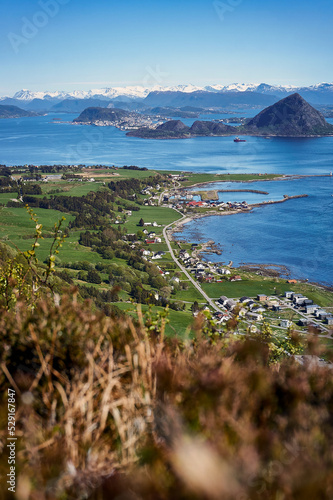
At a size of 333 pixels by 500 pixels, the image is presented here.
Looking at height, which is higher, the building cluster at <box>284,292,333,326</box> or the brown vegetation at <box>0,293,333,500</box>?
the brown vegetation at <box>0,293,333,500</box>

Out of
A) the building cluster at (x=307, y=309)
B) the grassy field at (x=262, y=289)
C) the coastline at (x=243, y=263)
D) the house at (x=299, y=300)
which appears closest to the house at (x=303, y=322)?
the building cluster at (x=307, y=309)

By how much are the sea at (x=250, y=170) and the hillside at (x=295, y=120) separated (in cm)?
920

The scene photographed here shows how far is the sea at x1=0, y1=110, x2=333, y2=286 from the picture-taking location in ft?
158

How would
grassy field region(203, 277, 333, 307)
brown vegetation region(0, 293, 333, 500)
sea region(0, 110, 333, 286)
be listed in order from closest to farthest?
brown vegetation region(0, 293, 333, 500)
grassy field region(203, 277, 333, 307)
sea region(0, 110, 333, 286)

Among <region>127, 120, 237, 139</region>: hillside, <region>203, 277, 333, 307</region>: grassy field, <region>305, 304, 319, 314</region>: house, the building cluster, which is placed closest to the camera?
the building cluster

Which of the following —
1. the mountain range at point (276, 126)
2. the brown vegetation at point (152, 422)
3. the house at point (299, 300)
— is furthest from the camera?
the mountain range at point (276, 126)

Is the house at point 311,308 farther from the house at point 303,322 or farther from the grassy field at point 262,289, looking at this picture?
the house at point 303,322

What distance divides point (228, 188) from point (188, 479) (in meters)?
86.0

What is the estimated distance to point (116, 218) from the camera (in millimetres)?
67375

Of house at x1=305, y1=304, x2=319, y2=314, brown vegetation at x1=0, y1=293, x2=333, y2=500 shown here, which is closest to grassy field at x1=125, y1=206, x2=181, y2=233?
house at x1=305, y1=304, x2=319, y2=314

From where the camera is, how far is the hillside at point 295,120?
175m

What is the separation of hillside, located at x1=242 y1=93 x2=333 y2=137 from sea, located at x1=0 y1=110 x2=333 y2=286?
920cm

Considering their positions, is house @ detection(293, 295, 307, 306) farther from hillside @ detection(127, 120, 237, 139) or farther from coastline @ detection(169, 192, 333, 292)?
hillside @ detection(127, 120, 237, 139)

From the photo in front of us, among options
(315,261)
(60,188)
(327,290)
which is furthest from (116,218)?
(327,290)
